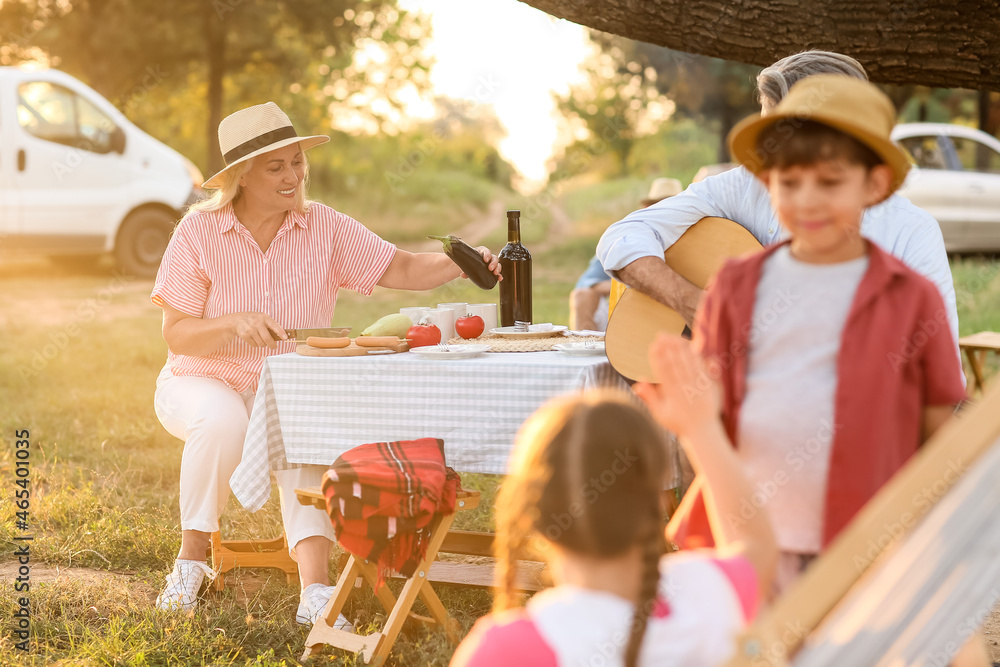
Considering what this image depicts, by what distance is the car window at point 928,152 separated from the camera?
39.9 feet

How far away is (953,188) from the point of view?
12.0 meters

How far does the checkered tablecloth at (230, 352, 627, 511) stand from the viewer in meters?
2.95

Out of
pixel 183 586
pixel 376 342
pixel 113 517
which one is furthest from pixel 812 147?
pixel 113 517

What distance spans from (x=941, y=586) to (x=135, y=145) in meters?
10.9

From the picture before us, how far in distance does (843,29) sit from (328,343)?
2505 mm

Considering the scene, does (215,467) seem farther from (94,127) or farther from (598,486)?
(94,127)

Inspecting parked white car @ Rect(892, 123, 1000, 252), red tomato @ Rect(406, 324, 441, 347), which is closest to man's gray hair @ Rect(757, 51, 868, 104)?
red tomato @ Rect(406, 324, 441, 347)

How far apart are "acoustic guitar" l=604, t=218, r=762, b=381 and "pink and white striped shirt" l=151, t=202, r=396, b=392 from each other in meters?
1.23

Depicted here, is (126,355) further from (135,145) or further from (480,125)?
(480,125)

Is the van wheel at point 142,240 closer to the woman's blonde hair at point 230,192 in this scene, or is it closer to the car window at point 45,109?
the car window at point 45,109

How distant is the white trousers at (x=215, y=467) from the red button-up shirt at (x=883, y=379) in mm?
2067

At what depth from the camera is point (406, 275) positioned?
158 inches

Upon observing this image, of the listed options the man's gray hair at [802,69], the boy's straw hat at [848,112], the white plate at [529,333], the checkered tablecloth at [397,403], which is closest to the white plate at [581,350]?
the checkered tablecloth at [397,403]

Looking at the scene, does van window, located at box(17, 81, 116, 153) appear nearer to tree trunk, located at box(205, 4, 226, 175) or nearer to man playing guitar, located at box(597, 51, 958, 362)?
tree trunk, located at box(205, 4, 226, 175)
